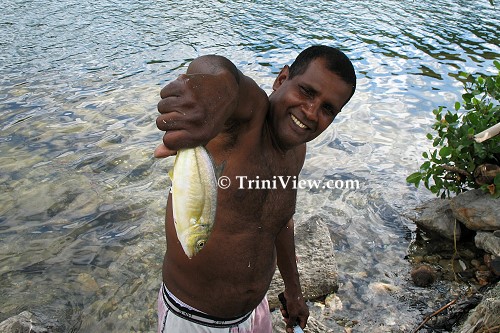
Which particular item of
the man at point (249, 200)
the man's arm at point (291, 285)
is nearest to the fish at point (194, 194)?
the man at point (249, 200)

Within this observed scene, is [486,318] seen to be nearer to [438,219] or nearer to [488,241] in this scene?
[488,241]

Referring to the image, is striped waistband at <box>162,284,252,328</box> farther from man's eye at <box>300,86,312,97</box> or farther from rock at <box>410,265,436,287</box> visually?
rock at <box>410,265,436,287</box>

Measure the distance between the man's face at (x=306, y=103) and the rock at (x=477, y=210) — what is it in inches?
126

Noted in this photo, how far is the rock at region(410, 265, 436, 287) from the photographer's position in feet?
15.7

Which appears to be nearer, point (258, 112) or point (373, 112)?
point (258, 112)

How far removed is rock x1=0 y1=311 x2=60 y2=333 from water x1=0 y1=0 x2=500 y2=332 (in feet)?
0.53

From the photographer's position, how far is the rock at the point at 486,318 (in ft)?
11.6

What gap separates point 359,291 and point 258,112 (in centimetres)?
304

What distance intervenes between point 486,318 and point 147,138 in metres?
5.63

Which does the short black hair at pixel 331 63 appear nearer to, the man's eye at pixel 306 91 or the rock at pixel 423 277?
the man's eye at pixel 306 91

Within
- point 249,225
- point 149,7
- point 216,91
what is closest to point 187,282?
point 249,225

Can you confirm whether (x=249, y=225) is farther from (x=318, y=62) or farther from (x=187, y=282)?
(x=318, y=62)

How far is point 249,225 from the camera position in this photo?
266cm

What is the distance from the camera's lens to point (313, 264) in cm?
487
